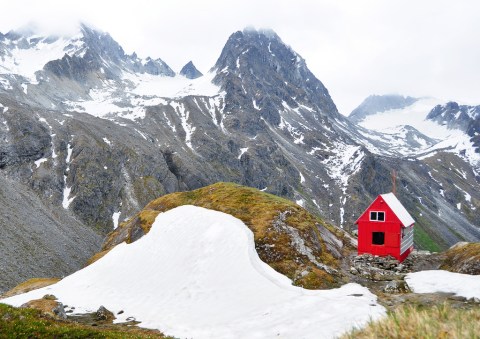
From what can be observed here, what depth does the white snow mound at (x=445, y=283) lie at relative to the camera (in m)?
29.5

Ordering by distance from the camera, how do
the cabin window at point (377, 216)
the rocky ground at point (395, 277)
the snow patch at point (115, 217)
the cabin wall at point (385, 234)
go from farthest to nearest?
1. the snow patch at point (115, 217)
2. the cabin window at point (377, 216)
3. the cabin wall at point (385, 234)
4. the rocky ground at point (395, 277)

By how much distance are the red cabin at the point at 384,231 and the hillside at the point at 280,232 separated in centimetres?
363

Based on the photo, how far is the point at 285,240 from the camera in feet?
132

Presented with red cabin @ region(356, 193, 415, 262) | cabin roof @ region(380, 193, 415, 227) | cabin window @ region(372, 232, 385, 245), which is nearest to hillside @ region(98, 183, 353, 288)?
red cabin @ region(356, 193, 415, 262)

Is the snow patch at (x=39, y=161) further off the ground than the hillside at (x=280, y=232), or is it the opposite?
the snow patch at (x=39, y=161)

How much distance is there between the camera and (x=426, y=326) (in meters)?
7.06

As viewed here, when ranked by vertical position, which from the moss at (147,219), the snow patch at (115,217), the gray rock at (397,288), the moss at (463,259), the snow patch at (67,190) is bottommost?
the gray rock at (397,288)

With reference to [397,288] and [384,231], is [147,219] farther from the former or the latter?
[397,288]

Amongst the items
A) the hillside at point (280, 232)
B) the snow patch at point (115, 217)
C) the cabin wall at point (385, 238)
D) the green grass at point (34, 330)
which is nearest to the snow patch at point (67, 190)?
the snow patch at point (115, 217)

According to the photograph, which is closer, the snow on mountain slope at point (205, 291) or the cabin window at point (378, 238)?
the snow on mountain slope at point (205, 291)

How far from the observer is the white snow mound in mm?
29517

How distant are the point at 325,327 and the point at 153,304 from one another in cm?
→ 1526

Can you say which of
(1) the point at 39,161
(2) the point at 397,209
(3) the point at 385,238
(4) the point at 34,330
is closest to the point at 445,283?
(3) the point at 385,238

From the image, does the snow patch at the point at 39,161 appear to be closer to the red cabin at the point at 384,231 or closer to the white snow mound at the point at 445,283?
the red cabin at the point at 384,231
